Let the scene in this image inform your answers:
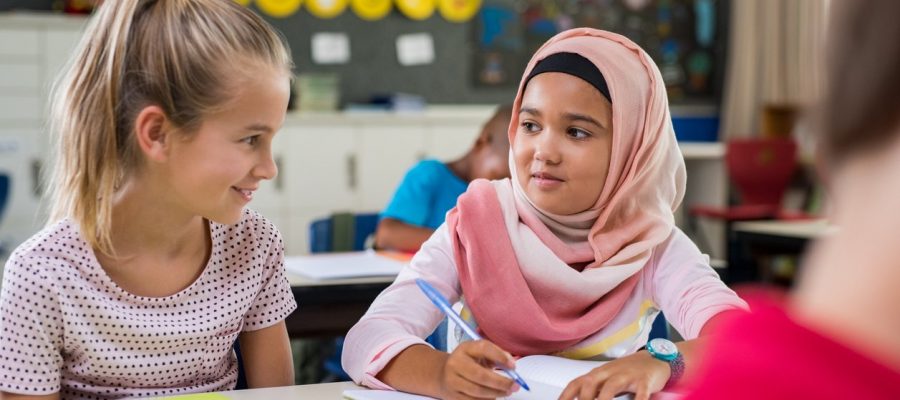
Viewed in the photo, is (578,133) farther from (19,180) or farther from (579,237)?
(19,180)

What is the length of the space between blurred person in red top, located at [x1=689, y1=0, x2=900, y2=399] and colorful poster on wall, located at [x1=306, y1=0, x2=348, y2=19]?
5.80 metres

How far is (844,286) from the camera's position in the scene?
32 cm

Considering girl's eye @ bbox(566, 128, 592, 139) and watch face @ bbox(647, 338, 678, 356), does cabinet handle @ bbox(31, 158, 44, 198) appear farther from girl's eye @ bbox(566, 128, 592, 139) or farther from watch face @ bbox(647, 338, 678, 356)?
watch face @ bbox(647, 338, 678, 356)

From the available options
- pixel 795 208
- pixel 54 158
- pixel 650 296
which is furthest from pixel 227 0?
pixel 795 208

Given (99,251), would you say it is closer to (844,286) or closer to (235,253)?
(235,253)

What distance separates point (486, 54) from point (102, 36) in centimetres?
529

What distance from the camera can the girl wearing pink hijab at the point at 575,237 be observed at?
4.43ft

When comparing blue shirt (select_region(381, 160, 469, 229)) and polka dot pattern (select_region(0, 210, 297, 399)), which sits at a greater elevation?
polka dot pattern (select_region(0, 210, 297, 399))

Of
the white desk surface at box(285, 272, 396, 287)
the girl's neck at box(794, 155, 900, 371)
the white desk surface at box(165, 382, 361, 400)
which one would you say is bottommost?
the white desk surface at box(285, 272, 396, 287)

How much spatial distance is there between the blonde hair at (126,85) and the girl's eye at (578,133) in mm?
447

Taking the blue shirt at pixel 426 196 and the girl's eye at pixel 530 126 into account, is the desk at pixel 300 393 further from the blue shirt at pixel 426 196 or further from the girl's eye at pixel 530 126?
the blue shirt at pixel 426 196

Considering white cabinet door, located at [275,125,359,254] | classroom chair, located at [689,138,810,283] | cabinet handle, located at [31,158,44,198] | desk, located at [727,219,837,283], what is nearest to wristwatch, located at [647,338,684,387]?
desk, located at [727,219,837,283]

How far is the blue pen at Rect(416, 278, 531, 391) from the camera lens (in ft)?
3.59

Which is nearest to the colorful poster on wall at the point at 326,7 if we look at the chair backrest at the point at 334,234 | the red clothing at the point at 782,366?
the chair backrest at the point at 334,234
